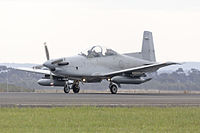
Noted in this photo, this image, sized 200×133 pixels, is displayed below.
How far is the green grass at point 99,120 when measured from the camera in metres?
22.8

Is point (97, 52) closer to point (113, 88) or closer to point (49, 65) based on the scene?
point (113, 88)

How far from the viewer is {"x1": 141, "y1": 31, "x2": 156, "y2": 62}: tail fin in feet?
183

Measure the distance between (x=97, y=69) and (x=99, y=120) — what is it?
1041 inches

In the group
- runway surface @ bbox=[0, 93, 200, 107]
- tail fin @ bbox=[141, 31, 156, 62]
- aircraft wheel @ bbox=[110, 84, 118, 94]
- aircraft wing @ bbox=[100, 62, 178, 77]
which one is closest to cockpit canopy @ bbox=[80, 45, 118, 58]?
aircraft wing @ bbox=[100, 62, 178, 77]

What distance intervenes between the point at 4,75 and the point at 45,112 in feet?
514

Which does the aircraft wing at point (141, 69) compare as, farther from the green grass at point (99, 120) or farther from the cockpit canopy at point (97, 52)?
the green grass at point (99, 120)

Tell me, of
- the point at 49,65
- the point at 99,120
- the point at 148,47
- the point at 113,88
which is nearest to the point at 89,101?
the point at 99,120

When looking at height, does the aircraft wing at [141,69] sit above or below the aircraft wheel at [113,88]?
above

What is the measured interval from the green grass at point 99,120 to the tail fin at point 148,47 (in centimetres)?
2493

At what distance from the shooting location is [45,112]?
28094mm

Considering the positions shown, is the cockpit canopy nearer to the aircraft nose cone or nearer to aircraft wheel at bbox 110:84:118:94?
aircraft wheel at bbox 110:84:118:94

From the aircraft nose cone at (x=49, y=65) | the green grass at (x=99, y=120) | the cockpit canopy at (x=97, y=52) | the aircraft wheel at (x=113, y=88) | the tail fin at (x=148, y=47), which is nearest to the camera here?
the green grass at (x=99, y=120)

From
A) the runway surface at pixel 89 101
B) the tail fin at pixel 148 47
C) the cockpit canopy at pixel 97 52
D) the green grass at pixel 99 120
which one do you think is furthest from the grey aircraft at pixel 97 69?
the green grass at pixel 99 120

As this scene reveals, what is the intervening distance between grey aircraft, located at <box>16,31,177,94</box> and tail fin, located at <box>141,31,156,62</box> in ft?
4.33
